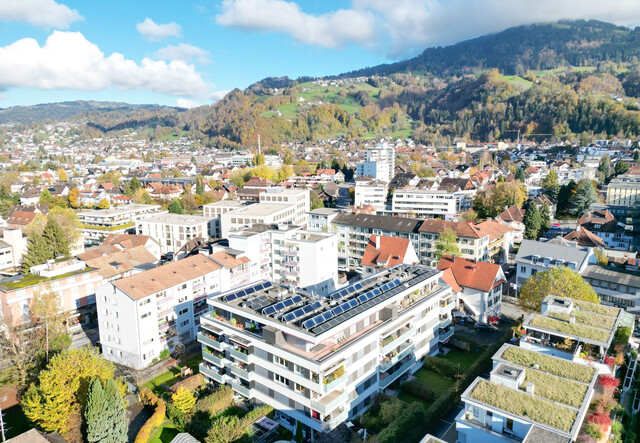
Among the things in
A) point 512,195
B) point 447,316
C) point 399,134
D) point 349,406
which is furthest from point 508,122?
point 349,406

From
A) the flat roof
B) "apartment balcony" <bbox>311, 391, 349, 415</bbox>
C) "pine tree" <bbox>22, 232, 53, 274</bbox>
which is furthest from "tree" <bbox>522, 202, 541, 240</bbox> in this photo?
"pine tree" <bbox>22, 232, 53, 274</bbox>

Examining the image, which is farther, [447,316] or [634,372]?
[447,316]

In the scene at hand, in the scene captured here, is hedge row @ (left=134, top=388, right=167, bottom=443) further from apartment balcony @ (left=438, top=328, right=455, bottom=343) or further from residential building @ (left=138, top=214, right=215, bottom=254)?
residential building @ (left=138, top=214, right=215, bottom=254)

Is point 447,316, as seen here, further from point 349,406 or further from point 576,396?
point 576,396

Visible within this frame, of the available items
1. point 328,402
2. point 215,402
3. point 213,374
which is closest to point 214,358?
point 213,374

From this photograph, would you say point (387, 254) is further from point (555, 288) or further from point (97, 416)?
point (97, 416)

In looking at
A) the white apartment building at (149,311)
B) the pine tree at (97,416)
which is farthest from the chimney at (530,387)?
the white apartment building at (149,311)
